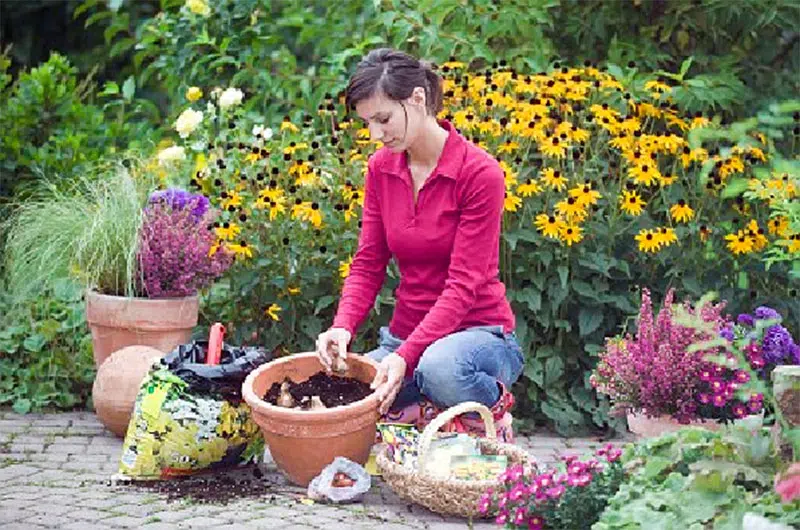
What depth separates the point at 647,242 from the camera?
558 cm

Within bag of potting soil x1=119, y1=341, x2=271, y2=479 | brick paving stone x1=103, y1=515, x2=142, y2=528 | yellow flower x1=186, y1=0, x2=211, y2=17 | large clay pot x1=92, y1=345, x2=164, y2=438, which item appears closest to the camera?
brick paving stone x1=103, y1=515, x2=142, y2=528

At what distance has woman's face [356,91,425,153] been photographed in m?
4.67

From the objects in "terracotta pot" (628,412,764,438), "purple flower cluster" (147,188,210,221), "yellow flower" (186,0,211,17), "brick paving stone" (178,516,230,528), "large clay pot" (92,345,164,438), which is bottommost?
"large clay pot" (92,345,164,438)

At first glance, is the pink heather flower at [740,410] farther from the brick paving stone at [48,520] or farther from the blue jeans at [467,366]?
the brick paving stone at [48,520]

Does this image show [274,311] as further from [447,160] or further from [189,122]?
[447,160]

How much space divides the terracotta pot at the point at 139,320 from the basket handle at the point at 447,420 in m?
1.38

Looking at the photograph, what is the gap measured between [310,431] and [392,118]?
3.33ft

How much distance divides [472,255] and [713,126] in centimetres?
161

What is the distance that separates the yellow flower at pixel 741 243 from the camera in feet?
18.3

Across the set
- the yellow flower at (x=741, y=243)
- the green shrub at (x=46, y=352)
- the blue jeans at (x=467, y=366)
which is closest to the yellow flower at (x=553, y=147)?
the yellow flower at (x=741, y=243)

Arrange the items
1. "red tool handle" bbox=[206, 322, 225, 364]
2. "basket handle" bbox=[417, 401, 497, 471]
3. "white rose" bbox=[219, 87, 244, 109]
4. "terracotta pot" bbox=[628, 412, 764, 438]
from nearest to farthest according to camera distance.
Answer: "basket handle" bbox=[417, 401, 497, 471]
"terracotta pot" bbox=[628, 412, 764, 438]
"red tool handle" bbox=[206, 322, 225, 364]
"white rose" bbox=[219, 87, 244, 109]

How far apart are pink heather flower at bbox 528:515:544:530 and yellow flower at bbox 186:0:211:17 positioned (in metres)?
3.69

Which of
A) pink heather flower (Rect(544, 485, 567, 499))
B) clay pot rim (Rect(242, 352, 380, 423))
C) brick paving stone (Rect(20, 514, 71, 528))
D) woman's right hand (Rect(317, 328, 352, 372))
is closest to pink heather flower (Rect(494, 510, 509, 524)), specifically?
pink heather flower (Rect(544, 485, 567, 499))

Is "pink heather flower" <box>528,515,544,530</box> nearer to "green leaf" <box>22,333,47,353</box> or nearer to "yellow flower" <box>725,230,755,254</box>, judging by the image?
"yellow flower" <box>725,230,755,254</box>
